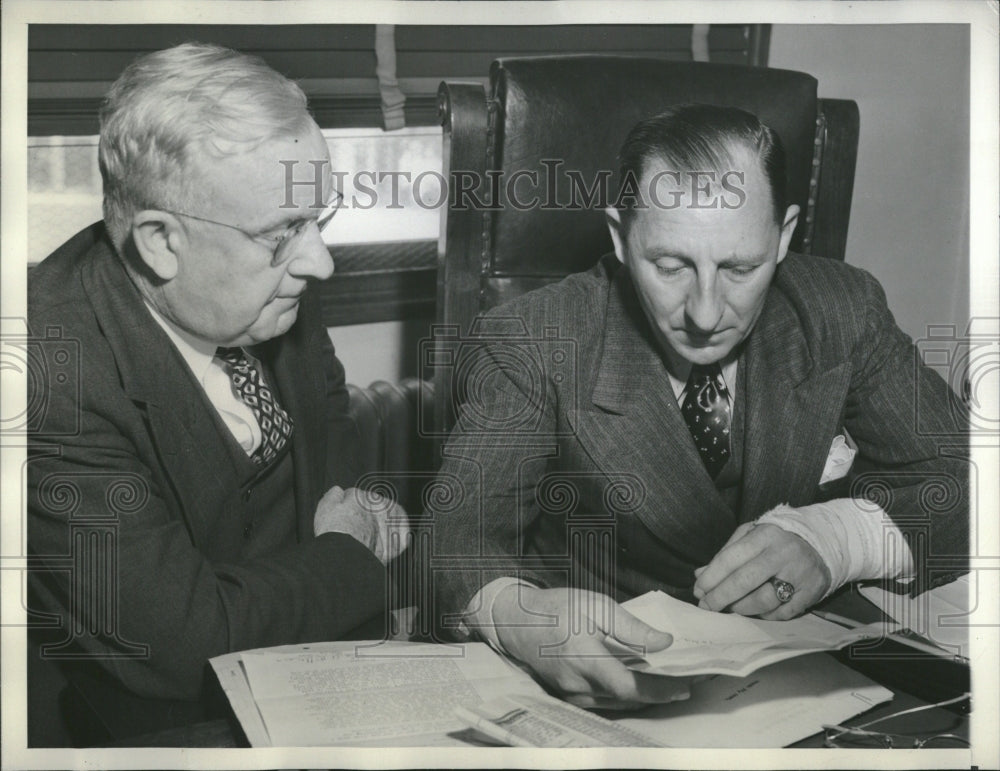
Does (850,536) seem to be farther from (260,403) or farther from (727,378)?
(260,403)

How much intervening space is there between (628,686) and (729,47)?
1021 millimetres

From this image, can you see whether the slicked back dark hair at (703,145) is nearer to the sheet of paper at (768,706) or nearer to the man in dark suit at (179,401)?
the man in dark suit at (179,401)

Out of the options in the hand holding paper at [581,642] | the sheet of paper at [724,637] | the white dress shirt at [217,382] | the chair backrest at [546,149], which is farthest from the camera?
the chair backrest at [546,149]

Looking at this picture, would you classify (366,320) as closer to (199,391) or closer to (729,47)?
(199,391)

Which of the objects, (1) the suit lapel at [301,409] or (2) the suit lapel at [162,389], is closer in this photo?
(2) the suit lapel at [162,389]

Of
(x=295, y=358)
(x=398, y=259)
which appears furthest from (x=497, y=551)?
(x=398, y=259)

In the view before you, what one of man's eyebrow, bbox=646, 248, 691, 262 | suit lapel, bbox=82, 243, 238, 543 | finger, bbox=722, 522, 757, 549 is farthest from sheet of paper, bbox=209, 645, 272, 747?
man's eyebrow, bbox=646, 248, 691, 262

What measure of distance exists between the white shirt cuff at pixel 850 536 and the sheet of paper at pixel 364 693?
426 mm

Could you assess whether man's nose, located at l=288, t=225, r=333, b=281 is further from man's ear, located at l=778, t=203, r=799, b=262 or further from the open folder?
man's ear, located at l=778, t=203, r=799, b=262

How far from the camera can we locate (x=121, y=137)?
1.29 metres

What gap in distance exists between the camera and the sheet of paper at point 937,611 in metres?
1.40

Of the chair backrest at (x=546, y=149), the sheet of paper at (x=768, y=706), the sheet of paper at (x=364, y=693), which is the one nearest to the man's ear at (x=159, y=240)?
the chair backrest at (x=546, y=149)

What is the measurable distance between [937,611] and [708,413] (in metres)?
0.44

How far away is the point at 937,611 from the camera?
1.45m
